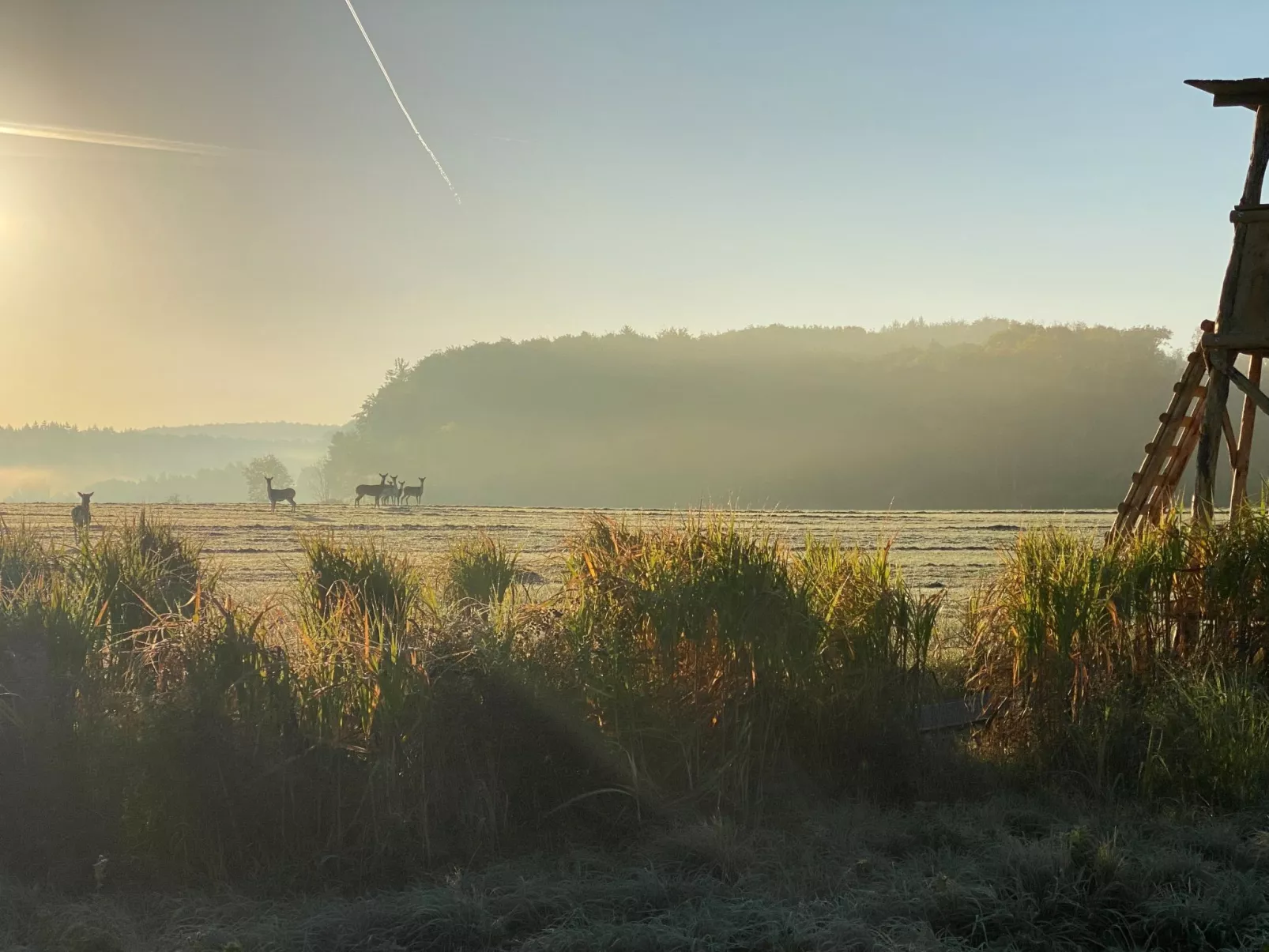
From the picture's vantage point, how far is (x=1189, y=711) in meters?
7.99

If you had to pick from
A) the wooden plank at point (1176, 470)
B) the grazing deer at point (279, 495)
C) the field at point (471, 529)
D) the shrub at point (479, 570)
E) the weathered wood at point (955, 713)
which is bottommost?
the weathered wood at point (955, 713)

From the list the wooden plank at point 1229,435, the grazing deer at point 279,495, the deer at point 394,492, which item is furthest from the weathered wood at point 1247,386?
the deer at point 394,492

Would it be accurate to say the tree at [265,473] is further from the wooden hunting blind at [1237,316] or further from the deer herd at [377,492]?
the wooden hunting blind at [1237,316]

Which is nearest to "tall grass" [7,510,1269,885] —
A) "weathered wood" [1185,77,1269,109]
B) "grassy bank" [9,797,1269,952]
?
"grassy bank" [9,797,1269,952]

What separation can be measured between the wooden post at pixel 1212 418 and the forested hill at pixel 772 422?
7602 centimetres

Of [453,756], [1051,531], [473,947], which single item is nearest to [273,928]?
[473,947]

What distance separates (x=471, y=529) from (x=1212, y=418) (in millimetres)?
23210

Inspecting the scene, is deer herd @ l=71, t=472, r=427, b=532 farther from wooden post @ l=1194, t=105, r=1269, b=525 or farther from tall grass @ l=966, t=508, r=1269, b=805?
tall grass @ l=966, t=508, r=1269, b=805

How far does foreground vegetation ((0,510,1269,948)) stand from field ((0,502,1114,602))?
5.67 feet

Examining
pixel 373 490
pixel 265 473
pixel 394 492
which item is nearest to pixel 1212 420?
pixel 373 490

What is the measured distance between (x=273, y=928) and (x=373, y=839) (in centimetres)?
120

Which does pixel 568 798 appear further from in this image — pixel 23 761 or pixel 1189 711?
pixel 1189 711

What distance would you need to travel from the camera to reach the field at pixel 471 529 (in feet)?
68.0

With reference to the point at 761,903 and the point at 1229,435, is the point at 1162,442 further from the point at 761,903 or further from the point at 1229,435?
the point at 761,903
